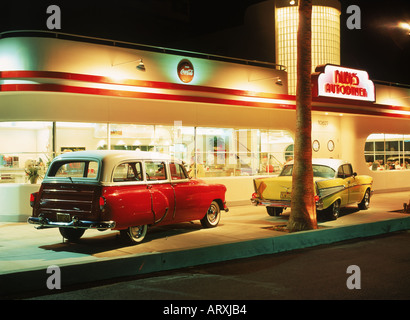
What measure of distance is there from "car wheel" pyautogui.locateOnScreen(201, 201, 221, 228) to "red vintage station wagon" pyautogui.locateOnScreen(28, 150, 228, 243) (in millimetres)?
739

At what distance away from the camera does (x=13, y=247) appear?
9.84 meters

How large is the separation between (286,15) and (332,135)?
658 centimetres

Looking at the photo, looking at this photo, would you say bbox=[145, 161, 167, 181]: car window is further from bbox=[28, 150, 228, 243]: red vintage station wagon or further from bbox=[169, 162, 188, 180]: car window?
bbox=[169, 162, 188, 180]: car window

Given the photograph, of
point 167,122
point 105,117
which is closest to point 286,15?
point 167,122

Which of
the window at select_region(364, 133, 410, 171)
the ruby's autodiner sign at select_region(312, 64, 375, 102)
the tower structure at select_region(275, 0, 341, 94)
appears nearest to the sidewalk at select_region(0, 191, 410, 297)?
the ruby's autodiner sign at select_region(312, 64, 375, 102)

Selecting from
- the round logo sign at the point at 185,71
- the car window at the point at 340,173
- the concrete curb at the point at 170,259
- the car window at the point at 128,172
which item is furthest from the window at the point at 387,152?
the car window at the point at 128,172

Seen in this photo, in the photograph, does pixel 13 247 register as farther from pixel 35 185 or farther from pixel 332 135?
pixel 332 135

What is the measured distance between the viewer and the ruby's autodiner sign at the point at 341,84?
19753 millimetres

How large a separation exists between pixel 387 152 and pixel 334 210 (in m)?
12.0

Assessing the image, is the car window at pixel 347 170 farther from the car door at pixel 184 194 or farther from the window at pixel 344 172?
the car door at pixel 184 194

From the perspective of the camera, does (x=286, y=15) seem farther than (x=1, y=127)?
Yes

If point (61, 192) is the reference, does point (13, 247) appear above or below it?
below

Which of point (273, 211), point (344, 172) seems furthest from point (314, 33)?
point (273, 211)

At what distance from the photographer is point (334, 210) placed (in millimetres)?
13750
